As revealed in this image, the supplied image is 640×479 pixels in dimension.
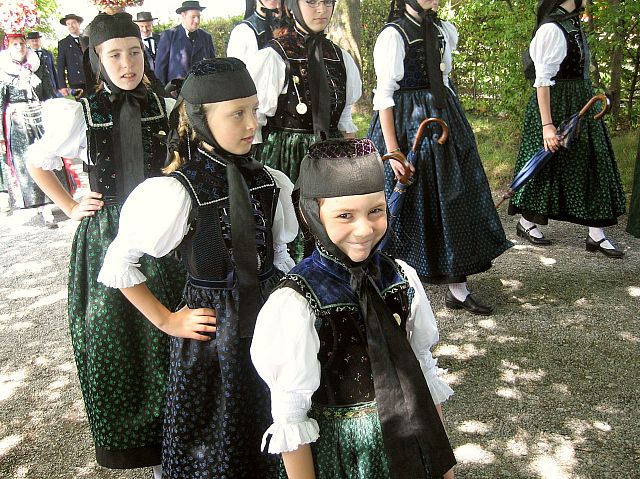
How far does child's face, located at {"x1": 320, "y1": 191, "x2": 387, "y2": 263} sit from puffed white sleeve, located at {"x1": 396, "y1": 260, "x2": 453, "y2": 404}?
0.22 meters

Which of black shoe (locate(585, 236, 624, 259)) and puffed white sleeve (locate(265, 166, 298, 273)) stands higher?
puffed white sleeve (locate(265, 166, 298, 273))

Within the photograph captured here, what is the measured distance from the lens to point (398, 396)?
1727 mm

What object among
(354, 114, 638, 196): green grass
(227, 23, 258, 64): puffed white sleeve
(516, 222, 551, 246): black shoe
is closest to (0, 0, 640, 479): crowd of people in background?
(516, 222, 551, 246): black shoe

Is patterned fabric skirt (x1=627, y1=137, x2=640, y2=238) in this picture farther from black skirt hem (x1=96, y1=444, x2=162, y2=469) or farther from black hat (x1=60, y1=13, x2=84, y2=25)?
black hat (x1=60, y1=13, x2=84, y2=25)

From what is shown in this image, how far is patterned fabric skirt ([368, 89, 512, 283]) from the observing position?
400 cm

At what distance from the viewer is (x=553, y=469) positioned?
9.12 feet

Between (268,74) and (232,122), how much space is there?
54.3 inches

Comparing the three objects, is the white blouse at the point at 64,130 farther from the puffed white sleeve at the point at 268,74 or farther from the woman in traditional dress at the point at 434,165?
the woman in traditional dress at the point at 434,165

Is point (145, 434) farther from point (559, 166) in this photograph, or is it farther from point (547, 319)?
point (559, 166)

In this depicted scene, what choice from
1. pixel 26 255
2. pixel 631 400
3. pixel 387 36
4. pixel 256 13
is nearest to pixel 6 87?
pixel 26 255

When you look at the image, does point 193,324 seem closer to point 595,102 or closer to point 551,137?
point 551,137

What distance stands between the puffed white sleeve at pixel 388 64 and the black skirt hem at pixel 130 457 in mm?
2251

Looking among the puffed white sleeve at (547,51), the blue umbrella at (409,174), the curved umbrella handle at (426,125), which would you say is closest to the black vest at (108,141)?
the blue umbrella at (409,174)

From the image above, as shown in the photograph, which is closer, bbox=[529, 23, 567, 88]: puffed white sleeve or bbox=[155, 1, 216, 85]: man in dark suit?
bbox=[529, 23, 567, 88]: puffed white sleeve
